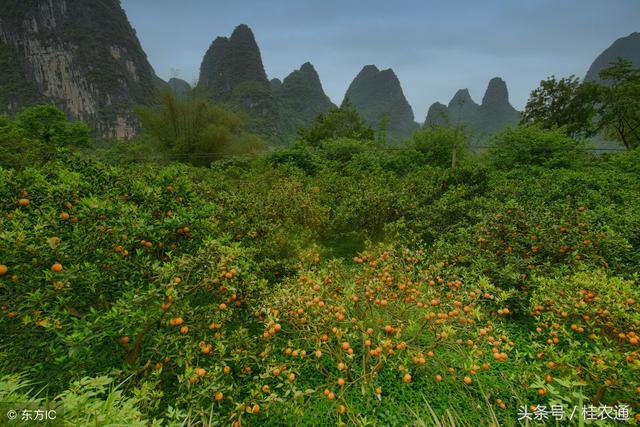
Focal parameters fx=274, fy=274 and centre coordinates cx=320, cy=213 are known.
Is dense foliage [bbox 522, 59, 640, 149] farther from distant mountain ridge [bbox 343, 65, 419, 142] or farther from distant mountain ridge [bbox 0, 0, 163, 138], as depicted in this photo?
distant mountain ridge [bbox 0, 0, 163, 138]

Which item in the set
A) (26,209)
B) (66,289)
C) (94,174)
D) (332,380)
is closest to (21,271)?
(66,289)

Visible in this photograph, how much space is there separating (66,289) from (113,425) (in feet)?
3.08

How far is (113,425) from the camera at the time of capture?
52.4 inches

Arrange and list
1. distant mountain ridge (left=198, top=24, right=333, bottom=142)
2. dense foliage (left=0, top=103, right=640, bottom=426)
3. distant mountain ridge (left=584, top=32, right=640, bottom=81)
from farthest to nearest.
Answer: distant mountain ridge (left=584, top=32, right=640, bottom=81) → distant mountain ridge (left=198, top=24, right=333, bottom=142) → dense foliage (left=0, top=103, right=640, bottom=426)

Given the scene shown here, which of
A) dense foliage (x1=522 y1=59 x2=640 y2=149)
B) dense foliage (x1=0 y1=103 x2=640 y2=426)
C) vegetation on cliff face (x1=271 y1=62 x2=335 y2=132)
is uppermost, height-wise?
vegetation on cliff face (x1=271 y1=62 x2=335 y2=132)

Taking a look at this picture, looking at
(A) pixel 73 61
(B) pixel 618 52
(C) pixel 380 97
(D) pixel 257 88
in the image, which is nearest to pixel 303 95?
(D) pixel 257 88

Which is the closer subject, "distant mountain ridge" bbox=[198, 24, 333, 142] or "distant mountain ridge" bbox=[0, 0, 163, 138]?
"distant mountain ridge" bbox=[0, 0, 163, 138]

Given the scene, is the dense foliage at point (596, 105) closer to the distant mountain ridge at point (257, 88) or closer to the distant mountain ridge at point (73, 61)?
the distant mountain ridge at point (257, 88)

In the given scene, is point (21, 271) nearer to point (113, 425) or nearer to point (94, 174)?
point (113, 425)

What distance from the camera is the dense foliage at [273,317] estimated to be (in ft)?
5.91

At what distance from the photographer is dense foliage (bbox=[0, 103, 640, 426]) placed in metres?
1.80

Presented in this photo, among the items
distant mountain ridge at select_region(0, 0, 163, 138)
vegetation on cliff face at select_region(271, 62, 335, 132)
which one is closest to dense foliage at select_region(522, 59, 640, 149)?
vegetation on cliff face at select_region(271, 62, 335, 132)

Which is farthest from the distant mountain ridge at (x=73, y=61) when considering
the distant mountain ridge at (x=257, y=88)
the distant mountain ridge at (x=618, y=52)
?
→ the distant mountain ridge at (x=618, y=52)

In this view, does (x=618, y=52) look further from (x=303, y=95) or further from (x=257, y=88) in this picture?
(x=257, y=88)
